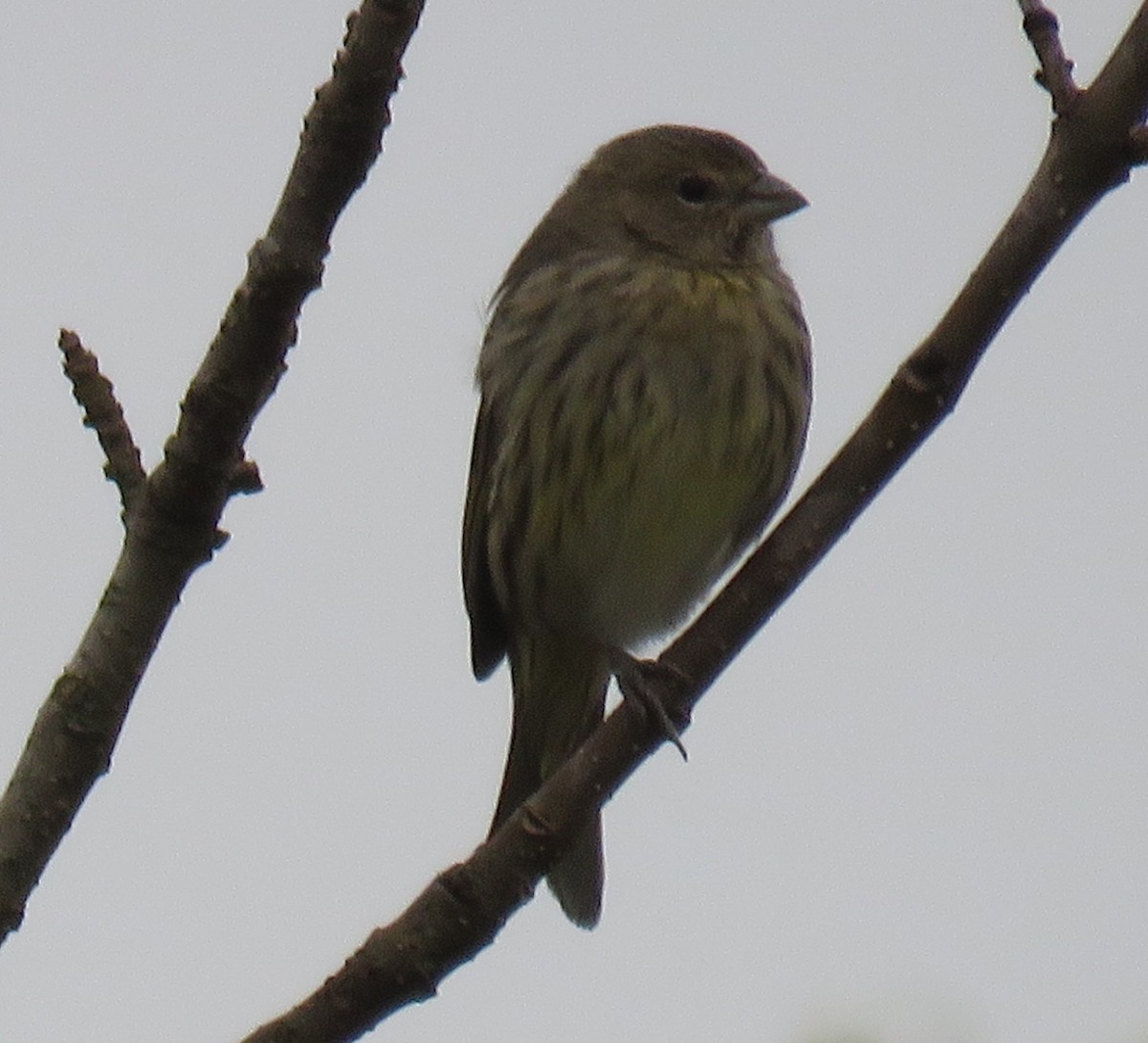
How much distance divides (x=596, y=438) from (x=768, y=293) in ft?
2.27

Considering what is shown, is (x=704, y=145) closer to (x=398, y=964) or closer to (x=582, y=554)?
(x=582, y=554)

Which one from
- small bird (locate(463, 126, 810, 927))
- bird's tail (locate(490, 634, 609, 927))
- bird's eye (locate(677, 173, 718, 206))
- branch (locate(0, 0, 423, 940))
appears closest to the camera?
branch (locate(0, 0, 423, 940))

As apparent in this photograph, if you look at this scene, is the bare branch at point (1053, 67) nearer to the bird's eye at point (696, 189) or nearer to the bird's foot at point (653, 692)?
the bird's foot at point (653, 692)

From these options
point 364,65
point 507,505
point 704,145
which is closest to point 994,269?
point 364,65

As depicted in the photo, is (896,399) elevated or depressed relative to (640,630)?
depressed

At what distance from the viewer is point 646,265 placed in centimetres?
545

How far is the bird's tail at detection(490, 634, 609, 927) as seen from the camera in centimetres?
541

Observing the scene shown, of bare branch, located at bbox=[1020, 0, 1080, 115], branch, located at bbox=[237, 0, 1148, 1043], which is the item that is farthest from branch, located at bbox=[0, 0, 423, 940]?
bare branch, located at bbox=[1020, 0, 1080, 115]

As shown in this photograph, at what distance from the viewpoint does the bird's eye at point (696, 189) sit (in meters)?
5.80

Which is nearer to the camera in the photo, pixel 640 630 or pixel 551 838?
pixel 551 838

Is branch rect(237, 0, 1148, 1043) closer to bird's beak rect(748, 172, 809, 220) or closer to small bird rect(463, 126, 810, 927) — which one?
small bird rect(463, 126, 810, 927)

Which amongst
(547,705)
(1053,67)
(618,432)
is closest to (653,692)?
(1053,67)

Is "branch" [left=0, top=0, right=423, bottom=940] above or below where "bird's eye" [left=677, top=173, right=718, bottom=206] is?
below

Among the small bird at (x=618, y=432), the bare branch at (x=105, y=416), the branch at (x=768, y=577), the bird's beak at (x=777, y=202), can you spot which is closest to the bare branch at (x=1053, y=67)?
the branch at (x=768, y=577)
